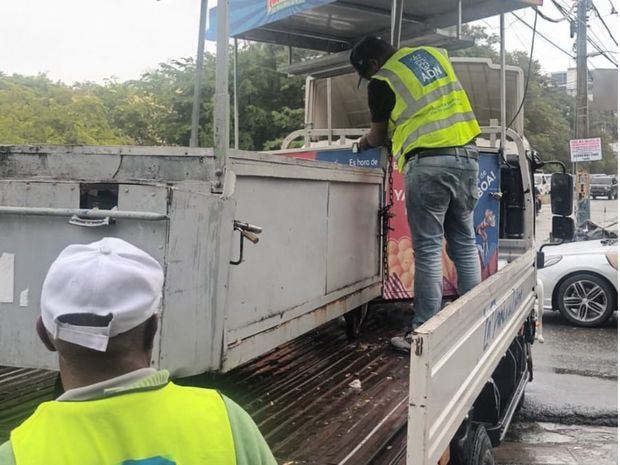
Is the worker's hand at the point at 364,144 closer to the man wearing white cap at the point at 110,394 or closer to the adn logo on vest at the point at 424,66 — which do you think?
the adn logo on vest at the point at 424,66

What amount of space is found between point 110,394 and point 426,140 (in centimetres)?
267

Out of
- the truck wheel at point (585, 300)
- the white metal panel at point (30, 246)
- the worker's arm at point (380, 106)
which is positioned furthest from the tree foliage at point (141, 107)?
the white metal panel at point (30, 246)

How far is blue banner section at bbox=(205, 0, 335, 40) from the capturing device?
151 inches

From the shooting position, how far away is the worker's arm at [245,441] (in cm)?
116

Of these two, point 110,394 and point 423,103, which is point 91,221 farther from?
point 423,103

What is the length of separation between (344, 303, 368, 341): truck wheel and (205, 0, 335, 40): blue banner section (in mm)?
1773

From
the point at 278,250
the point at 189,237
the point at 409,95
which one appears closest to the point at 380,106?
the point at 409,95

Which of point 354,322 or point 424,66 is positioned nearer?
point 424,66

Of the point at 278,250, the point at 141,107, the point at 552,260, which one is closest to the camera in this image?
the point at 278,250

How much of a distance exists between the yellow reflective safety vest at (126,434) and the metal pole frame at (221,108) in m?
1.24

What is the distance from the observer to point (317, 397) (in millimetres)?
2898

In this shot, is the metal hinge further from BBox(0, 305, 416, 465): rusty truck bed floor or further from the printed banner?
the printed banner

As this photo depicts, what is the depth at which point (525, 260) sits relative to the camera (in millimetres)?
4305

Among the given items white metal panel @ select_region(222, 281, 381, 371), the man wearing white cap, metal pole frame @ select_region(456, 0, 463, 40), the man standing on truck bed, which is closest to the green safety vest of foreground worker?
the man standing on truck bed
